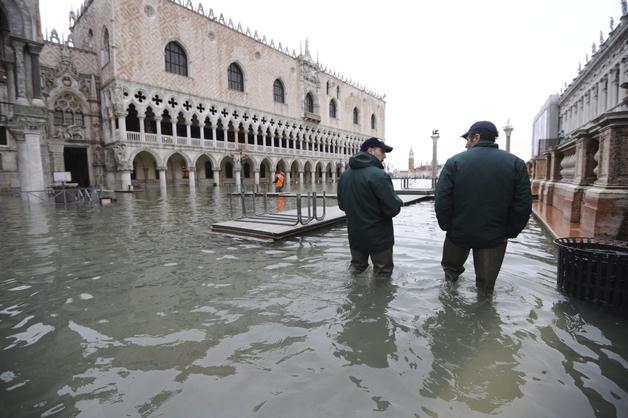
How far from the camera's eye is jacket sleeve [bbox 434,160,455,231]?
10.6ft

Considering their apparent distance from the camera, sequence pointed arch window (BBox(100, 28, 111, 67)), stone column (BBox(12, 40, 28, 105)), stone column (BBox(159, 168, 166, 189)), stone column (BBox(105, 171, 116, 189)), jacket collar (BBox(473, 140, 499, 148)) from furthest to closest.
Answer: stone column (BBox(159, 168, 166, 189)), stone column (BBox(105, 171, 116, 189)), pointed arch window (BBox(100, 28, 111, 67)), stone column (BBox(12, 40, 28, 105)), jacket collar (BBox(473, 140, 499, 148))

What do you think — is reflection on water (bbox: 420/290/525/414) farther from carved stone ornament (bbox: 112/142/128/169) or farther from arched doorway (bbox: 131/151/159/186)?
arched doorway (bbox: 131/151/159/186)

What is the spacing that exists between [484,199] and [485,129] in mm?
703

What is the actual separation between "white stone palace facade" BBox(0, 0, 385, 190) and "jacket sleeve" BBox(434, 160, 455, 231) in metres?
19.5

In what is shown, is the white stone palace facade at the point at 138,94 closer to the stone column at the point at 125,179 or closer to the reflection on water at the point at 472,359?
the stone column at the point at 125,179

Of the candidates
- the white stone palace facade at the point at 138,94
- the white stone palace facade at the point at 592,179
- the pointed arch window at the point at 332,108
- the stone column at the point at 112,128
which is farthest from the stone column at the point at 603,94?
the stone column at the point at 112,128

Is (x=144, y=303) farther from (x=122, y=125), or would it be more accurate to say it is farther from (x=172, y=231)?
(x=122, y=125)

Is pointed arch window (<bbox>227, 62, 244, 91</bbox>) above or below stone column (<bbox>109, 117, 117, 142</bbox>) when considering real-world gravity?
above

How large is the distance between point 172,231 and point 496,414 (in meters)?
7.23

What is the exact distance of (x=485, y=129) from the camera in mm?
3170

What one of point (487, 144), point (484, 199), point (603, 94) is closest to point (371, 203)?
point (484, 199)

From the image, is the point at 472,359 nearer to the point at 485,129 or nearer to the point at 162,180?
the point at 485,129

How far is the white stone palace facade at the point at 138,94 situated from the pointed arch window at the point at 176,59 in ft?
0.28

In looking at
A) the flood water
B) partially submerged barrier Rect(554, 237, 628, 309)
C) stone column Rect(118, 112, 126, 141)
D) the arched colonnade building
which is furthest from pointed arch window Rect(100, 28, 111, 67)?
partially submerged barrier Rect(554, 237, 628, 309)
